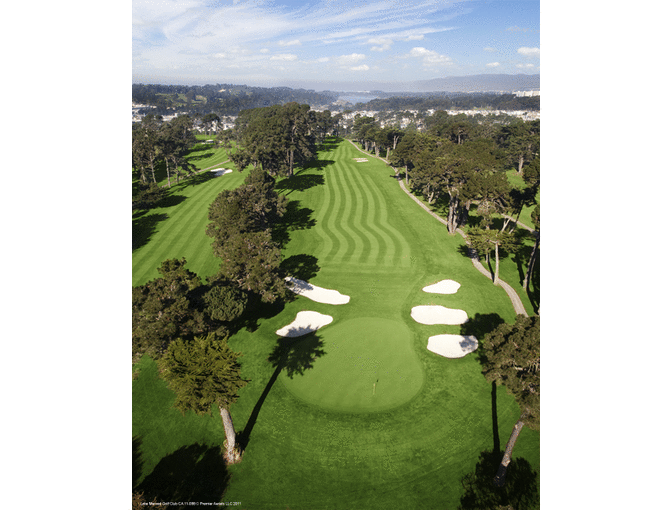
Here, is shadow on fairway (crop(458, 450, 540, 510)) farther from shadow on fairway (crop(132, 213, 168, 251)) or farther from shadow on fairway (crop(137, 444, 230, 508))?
shadow on fairway (crop(132, 213, 168, 251))

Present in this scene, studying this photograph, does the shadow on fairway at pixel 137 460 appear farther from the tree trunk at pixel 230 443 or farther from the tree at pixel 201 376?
the tree at pixel 201 376

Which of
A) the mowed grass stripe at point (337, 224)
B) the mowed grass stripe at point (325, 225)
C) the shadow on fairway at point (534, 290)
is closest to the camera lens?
the shadow on fairway at point (534, 290)

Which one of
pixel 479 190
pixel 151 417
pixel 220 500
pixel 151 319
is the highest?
pixel 479 190

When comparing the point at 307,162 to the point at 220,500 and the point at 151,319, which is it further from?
the point at 220,500

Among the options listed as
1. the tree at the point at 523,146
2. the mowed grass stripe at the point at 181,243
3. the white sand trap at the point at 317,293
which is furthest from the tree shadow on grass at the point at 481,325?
the tree at the point at 523,146

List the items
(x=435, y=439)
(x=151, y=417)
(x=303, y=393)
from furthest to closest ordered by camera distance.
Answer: (x=303, y=393) < (x=151, y=417) < (x=435, y=439)

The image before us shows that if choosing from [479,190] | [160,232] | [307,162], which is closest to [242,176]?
[307,162]
